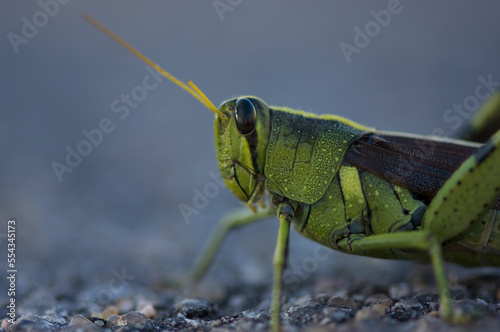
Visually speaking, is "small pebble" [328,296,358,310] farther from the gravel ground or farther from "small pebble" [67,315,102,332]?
"small pebble" [67,315,102,332]

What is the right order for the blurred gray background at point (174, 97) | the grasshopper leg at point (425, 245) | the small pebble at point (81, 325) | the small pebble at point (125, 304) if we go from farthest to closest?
1. the blurred gray background at point (174, 97)
2. the small pebble at point (125, 304)
3. the small pebble at point (81, 325)
4. the grasshopper leg at point (425, 245)

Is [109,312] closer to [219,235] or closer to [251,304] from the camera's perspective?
[251,304]

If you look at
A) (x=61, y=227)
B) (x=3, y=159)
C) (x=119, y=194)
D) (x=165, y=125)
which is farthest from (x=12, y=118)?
(x=61, y=227)

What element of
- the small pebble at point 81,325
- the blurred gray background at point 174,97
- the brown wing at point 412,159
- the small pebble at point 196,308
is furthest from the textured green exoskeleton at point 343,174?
the blurred gray background at point 174,97

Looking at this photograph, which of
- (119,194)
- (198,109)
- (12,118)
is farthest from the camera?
(198,109)

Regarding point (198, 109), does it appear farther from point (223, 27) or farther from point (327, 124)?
point (327, 124)

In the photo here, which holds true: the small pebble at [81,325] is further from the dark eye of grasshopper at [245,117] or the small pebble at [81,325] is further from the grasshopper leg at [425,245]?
the grasshopper leg at [425,245]
